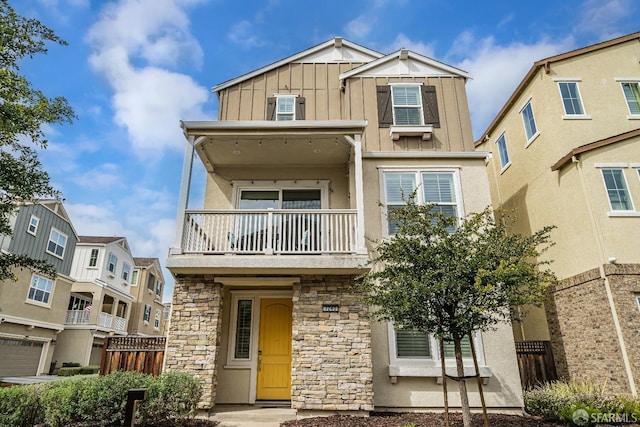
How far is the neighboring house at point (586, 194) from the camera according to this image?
28.2ft

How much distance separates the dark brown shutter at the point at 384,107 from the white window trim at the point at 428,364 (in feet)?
18.5

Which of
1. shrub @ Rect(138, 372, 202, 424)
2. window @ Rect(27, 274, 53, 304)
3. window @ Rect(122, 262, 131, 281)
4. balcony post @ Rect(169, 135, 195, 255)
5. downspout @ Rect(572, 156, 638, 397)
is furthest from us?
window @ Rect(122, 262, 131, 281)

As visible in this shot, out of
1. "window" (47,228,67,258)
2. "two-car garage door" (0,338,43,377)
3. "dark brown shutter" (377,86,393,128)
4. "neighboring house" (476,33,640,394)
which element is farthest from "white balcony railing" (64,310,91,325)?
"neighboring house" (476,33,640,394)

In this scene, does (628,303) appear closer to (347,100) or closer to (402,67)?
(402,67)

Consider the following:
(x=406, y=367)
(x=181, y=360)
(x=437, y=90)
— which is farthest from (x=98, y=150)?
(x=406, y=367)

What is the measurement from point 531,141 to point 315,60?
24.7ft

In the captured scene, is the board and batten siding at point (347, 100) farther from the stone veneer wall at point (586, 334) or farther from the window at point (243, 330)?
the window at point (243, 330)

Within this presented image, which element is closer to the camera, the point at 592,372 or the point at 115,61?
the point at 592,372

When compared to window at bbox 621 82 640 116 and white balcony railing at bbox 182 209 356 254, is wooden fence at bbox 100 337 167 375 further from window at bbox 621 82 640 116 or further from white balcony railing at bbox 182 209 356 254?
window at bbox 621 82 640 116

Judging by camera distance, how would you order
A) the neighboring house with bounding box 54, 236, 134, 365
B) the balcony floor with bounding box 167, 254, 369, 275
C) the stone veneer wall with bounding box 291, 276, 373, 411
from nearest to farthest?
the stone veneer wall with bounding box 291, 276, 373, 411
the balcony floor with bounding box 167, 254, 369, 275
the neighboring house with bounding box 54, 236, 134, 365

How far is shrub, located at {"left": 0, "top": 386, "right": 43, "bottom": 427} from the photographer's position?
5.60 meters

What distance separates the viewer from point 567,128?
1095 cm

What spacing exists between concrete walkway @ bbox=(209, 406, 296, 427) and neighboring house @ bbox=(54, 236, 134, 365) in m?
19.3

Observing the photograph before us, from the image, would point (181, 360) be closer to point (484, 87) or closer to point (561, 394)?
point (561, 394)
